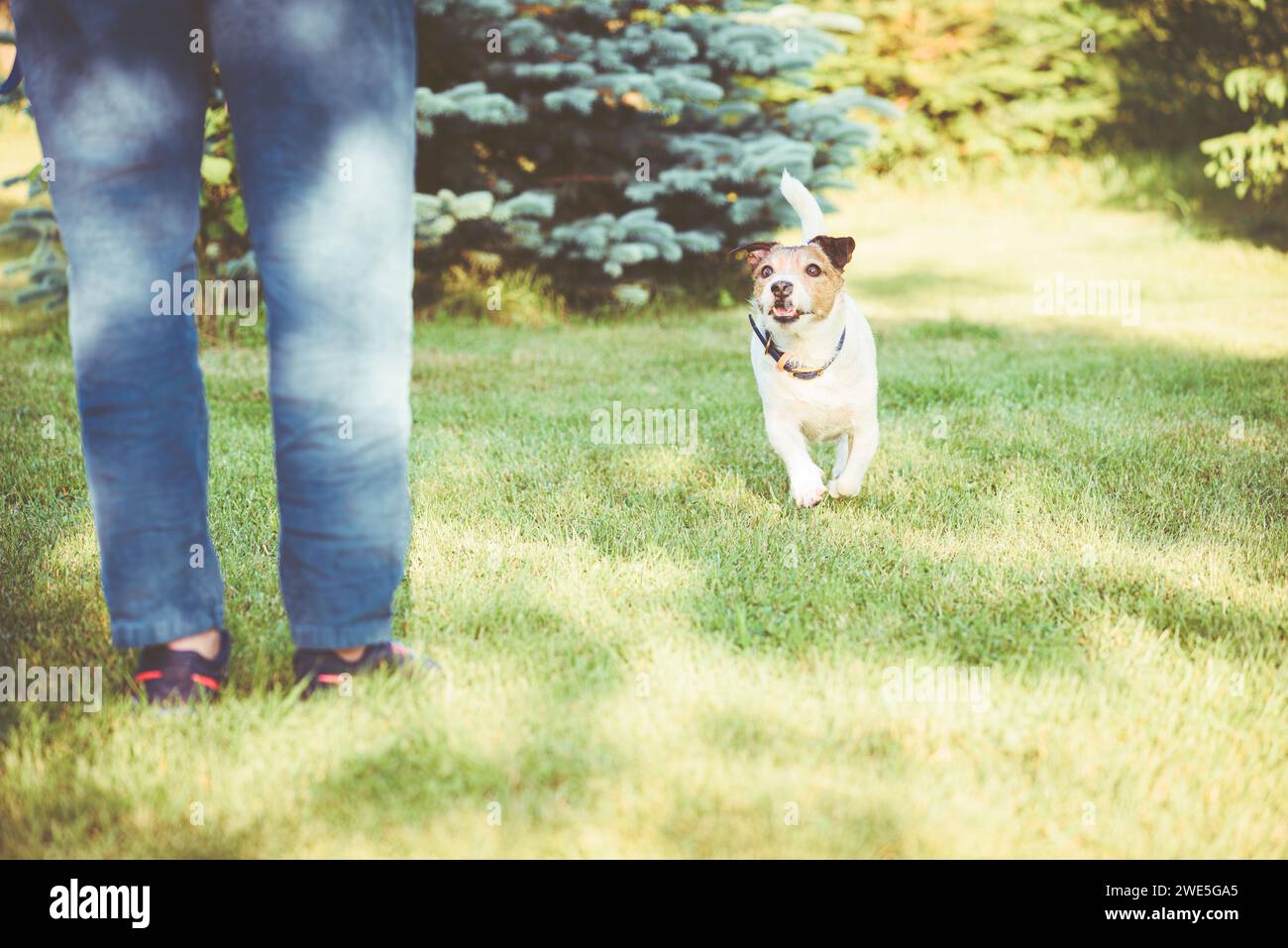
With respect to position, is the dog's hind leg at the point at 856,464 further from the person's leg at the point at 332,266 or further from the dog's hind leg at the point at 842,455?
the person's leg at the point at 332,266

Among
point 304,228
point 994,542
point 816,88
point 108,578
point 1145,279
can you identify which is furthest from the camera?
point 816,88

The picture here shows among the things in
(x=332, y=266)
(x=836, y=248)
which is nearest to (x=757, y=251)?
(x=836, y=248)

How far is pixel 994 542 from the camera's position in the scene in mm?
2953

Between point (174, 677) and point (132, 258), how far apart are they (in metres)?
0.76

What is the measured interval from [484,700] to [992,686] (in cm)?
101

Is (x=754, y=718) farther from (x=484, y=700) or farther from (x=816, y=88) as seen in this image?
(x=816, y=88)

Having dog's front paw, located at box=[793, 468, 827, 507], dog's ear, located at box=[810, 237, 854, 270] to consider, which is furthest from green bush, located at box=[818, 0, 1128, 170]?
dog's front paw, located at box=[793, 468, 827, 507]

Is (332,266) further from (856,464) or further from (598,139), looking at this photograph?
(598,139)

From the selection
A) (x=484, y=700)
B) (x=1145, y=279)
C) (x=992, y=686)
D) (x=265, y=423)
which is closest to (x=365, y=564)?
(x=484, y=700)

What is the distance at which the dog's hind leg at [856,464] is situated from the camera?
11.1 ft

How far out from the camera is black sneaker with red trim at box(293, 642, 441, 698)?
2.03m

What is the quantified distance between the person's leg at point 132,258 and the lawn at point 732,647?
299 mm

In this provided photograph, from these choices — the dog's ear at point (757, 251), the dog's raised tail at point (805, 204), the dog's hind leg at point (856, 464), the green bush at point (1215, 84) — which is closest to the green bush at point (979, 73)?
the green bush at point (1215, 84)

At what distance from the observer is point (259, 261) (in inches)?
74.8
